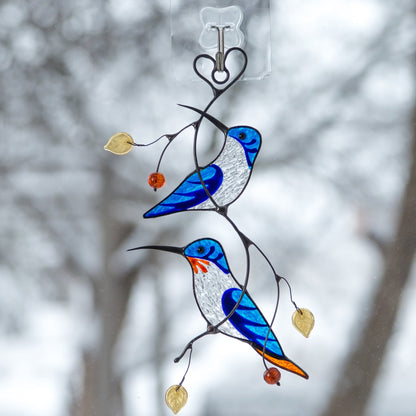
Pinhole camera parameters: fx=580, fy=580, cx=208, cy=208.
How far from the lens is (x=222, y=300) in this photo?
0.71m

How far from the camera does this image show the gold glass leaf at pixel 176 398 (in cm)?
70

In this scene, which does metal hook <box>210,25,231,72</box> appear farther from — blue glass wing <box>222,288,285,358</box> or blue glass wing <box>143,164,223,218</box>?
blue glass wing <box>222,288,285,358</box>

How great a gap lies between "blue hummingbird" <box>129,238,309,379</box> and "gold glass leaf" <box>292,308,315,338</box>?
0.14 ft

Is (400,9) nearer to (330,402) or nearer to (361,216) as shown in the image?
(361,216)

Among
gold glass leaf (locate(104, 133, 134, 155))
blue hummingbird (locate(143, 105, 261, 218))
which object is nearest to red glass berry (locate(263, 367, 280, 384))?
blue hummingbird (locate(143, 105, 261, 218))

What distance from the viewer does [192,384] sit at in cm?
82

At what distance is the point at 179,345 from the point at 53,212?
0.26 m

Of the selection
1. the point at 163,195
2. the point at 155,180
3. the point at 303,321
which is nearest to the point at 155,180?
the point at 155,180

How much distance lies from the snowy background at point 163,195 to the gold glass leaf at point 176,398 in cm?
11

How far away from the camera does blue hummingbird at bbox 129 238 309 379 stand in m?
0.71

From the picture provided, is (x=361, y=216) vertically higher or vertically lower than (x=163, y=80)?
lower

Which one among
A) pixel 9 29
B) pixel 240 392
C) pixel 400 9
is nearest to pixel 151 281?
pixel 240 392

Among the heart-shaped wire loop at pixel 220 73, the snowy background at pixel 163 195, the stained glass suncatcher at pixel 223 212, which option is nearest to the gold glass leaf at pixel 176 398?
the stained glass suncatcher at pixel 223 212

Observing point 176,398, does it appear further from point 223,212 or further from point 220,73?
point 220,73
